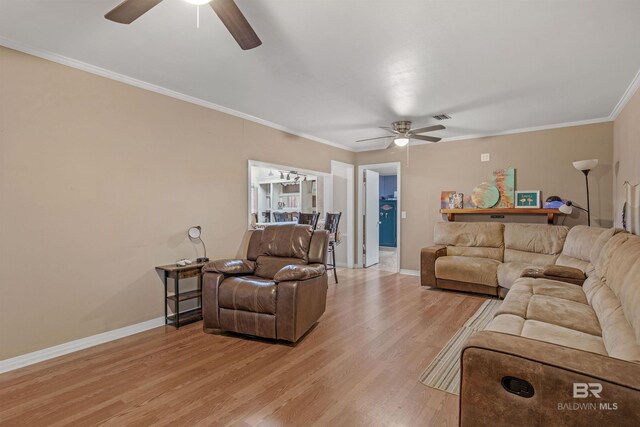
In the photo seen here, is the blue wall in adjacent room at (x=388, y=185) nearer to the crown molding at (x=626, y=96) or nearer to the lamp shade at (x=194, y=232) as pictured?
the crown molding at (x=626, y=96)

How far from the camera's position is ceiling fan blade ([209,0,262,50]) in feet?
5.30

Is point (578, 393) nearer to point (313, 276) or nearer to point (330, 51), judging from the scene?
point (313, 276)

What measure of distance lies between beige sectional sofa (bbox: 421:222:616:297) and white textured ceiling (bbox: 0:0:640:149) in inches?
65.6

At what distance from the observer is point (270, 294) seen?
112 inches

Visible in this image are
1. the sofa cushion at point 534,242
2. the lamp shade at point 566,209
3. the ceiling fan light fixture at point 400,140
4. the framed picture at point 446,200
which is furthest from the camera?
the framed picture at point 446,200

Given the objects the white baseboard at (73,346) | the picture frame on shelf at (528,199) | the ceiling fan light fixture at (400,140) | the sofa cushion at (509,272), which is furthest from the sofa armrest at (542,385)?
the picture frame on shelf at (528,199)

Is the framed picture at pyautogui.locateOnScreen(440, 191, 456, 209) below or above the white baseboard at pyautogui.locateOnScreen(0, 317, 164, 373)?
above

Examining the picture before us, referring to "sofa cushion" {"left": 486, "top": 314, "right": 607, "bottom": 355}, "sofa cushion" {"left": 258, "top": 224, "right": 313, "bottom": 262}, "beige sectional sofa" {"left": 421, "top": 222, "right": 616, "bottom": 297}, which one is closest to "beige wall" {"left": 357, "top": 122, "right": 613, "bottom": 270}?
"beige sectional sofa" {"left": 421, "top": 222, "right": 616, "bottom": 297}

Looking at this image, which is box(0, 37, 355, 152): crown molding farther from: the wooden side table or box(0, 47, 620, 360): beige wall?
the wooden side table

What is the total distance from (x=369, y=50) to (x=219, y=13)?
4.18 ft

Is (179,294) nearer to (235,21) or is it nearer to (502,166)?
(235,21)

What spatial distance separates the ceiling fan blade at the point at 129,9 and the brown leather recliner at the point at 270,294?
6.90ft

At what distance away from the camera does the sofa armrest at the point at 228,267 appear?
10.3 ft

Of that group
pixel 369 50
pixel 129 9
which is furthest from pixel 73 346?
pixel 369 50
